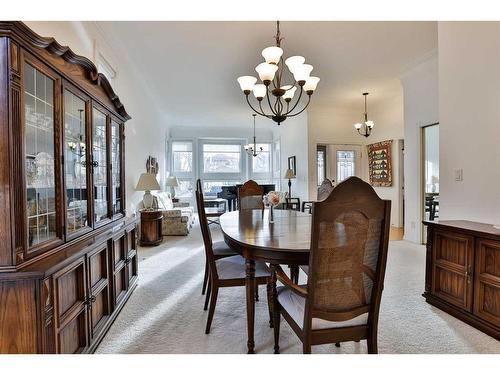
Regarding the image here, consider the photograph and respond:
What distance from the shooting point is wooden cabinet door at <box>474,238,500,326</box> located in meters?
1.98

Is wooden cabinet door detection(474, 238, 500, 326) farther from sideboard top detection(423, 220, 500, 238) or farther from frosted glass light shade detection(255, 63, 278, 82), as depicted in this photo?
frosted glass light shade detection(255, 63, 278, 82)

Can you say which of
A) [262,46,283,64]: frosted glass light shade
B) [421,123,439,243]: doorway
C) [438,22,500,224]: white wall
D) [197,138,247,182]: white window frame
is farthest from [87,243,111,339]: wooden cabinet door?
[197,138,247,182]: white window frame

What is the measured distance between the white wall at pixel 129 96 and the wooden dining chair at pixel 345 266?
8.20 feet

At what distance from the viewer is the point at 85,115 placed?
2.00 metres

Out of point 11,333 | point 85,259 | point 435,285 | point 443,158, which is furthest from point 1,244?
point 443,158

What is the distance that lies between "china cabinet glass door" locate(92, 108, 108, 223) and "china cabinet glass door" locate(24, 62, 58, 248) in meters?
0.53

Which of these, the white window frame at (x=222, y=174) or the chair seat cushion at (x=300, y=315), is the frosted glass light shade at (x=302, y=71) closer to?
the chair seat cushion at (x=300, y=315)

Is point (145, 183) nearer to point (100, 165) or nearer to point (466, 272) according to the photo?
point (100, 165)

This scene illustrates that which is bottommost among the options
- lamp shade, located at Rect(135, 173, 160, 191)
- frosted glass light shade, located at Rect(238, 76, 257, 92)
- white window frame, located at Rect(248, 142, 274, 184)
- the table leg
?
the table leg

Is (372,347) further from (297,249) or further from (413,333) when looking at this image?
(413,333)

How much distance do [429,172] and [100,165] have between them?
5.17 m

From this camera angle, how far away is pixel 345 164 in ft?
23.8

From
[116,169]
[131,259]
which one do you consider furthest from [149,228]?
[116,169]

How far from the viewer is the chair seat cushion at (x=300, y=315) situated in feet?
4.50
